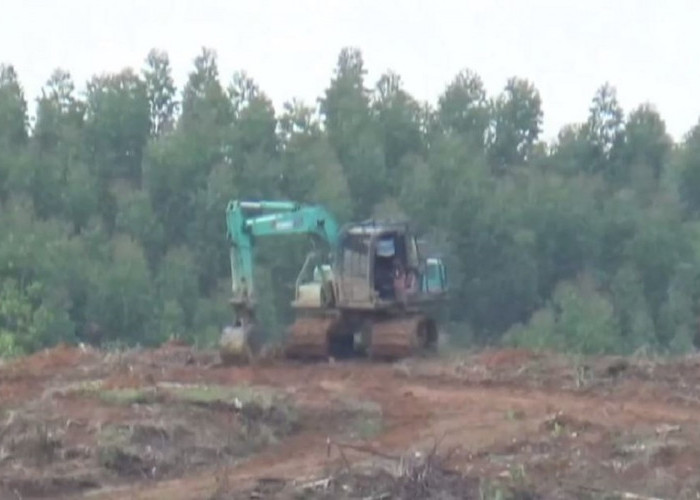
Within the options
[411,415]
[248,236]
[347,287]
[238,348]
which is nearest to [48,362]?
[238,348]

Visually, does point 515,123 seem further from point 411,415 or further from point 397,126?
point 411,415

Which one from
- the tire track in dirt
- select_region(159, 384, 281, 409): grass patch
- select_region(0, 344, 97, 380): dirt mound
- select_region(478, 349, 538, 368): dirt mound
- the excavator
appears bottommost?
the tire track in dirt

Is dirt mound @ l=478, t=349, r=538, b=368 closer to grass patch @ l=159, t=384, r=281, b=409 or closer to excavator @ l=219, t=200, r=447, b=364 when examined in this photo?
excavator @ l=219, t=200, r=447, b=364

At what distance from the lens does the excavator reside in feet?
83.6

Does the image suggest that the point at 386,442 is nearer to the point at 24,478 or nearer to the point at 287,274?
the point at 24,478

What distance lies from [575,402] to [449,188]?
41763 millimetres

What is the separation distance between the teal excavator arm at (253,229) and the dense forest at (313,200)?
21.1 m

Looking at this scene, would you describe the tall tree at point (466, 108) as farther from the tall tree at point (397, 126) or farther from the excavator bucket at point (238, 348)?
the excavator bucket at point (238, 348)

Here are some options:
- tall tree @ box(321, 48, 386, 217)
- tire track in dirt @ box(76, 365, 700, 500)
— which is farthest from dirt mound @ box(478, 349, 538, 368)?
tall tree @ box(321, 48, 386, 217)

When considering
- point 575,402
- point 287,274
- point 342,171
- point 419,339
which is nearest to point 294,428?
point 575,402

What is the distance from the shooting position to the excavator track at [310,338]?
2556 cm

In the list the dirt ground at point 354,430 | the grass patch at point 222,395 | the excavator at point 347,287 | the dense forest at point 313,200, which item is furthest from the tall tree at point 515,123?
the grass patch at point 222,395

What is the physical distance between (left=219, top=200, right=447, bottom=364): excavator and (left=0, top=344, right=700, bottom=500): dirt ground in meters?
1.41

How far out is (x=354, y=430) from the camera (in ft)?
59.4
